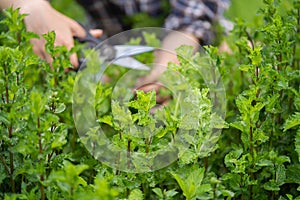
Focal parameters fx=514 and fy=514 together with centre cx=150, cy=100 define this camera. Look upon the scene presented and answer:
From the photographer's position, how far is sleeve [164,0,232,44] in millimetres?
3020

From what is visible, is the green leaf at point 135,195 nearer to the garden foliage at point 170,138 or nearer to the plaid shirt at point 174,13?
the garden foliage at point 170,138

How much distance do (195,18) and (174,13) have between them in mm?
148

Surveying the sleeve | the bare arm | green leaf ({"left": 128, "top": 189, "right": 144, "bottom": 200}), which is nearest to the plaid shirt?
the sleeve

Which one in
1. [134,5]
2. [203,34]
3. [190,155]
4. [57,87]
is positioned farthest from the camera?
[134,5]

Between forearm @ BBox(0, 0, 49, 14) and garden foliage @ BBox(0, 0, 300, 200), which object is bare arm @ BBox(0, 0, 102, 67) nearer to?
forearm @ BBox(0, 0, 49, 14)

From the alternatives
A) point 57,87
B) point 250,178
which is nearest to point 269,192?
point 250,178

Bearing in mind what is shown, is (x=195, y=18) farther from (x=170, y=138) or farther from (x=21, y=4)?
(x=170, y=138)

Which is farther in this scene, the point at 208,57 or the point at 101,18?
the point at 101,18

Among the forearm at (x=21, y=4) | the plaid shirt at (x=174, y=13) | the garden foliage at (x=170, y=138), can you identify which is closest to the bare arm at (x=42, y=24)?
the forearm at (x=21, y=4)

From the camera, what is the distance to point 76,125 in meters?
1.08

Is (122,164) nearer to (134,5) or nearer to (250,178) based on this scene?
(250,178)

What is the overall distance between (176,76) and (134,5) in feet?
8.09

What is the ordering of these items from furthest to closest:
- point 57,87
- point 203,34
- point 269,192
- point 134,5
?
point 134,5, point 203,34, point 57,87, point 269,192

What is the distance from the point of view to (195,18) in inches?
121
